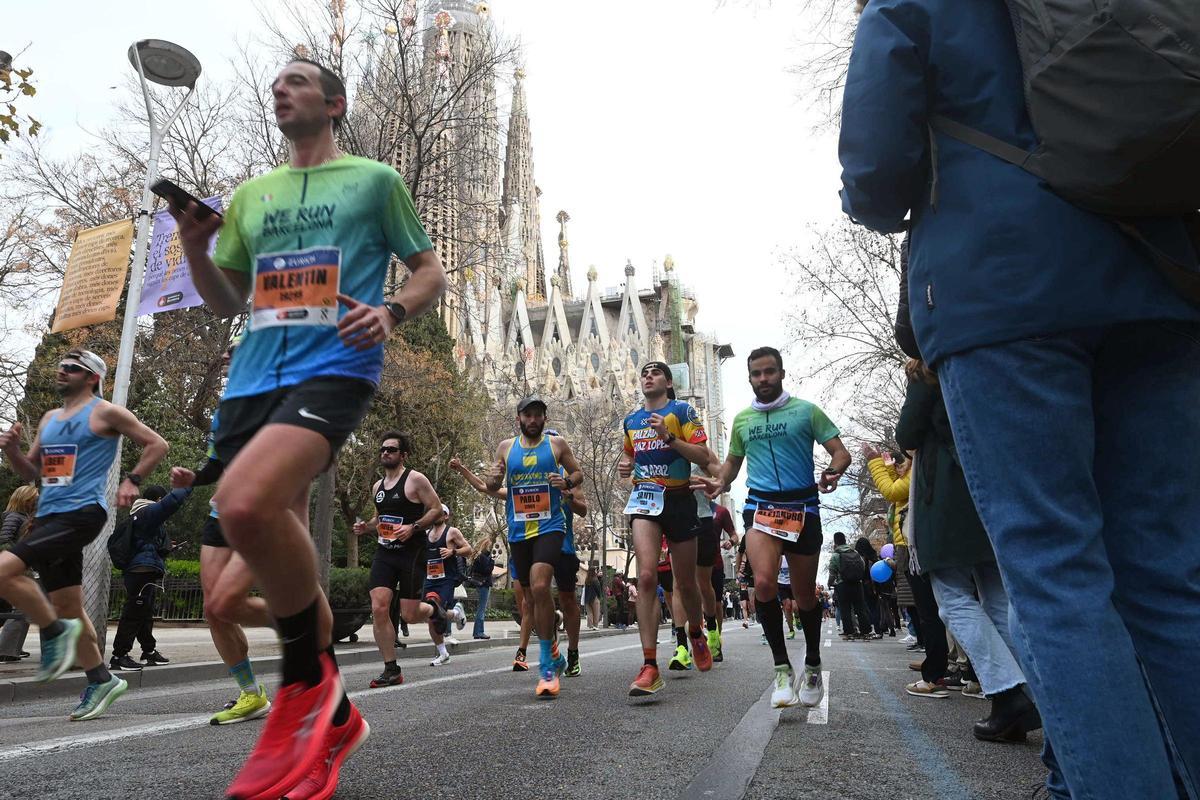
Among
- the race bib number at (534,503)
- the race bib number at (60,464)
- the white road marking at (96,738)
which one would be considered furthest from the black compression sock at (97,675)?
the race bib number at (534,503)

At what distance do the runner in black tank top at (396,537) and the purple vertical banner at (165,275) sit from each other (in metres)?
4.95

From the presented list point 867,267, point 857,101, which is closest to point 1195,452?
point 857,101

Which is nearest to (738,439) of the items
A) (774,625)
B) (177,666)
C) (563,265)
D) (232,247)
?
(774,625)

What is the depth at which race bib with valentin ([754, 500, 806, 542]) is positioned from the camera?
19.4 ft

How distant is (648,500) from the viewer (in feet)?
23.2

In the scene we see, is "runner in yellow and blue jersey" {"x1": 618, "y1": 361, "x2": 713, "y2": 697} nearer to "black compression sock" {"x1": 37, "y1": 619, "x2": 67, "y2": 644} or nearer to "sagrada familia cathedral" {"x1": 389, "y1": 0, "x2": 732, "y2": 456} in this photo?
"black compression sock" {"x1": 37, "y1": 619, "x2": 67, "y2": 644}

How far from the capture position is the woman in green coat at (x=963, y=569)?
4500 millimetres

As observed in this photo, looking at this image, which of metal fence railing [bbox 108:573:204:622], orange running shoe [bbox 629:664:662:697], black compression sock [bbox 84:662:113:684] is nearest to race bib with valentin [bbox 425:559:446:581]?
black compression sock [bbox 84:662:113:684]

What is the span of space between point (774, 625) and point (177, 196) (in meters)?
4.33

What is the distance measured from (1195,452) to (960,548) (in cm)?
325

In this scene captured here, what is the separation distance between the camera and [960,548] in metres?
4.95

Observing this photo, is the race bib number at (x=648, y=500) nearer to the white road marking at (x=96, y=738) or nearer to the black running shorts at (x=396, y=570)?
the black running shorts at (x=396, y=570)

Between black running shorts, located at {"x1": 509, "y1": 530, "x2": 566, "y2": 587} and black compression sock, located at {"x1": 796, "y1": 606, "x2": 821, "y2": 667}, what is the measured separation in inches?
82.7

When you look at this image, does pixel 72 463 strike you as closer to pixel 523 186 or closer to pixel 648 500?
pixel 648 500
